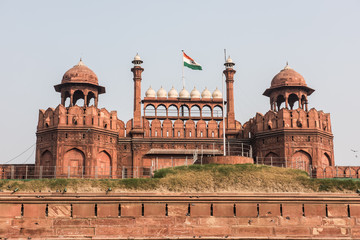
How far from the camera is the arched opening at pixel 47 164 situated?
3488 cm

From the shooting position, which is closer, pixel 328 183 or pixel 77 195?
pixel 77 195

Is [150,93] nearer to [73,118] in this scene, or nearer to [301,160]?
[73,118]

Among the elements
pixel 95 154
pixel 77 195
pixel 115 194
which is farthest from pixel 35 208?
pixel 95 154

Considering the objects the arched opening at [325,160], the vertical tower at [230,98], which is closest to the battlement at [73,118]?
the vertical tower at [230,98]

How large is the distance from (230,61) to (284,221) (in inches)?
806

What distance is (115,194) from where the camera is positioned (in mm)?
25469

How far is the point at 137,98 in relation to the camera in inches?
1606

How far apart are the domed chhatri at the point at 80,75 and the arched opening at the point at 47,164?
634 cm

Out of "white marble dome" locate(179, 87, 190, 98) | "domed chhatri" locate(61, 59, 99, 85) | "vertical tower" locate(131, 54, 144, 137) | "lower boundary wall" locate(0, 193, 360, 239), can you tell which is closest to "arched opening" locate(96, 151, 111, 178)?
"vertical tower" locate(131, 54, 144, 137)

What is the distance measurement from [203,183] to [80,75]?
54.6 feet

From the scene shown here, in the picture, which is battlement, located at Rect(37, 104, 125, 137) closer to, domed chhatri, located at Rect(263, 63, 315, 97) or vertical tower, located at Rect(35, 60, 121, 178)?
vertical tower, located at Rect(35, 60, 121, 178)

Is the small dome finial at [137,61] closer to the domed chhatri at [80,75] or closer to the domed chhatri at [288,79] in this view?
the domed chhatri at [80,75]

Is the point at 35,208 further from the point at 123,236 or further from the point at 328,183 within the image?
the point at 328,183

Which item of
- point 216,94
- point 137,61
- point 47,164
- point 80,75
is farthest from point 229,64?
point 47,164
